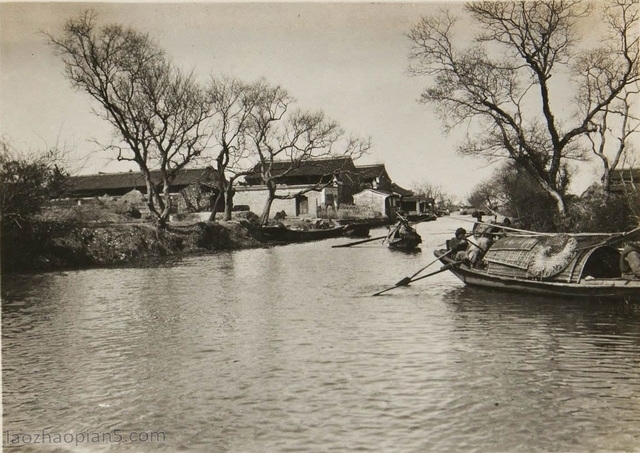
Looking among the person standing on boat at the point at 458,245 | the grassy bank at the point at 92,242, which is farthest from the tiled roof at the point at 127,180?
the person standing on boat at the point at 458,245

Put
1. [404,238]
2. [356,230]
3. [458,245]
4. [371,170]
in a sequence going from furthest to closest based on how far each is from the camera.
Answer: [371,170], [356,230], [404,238], [458,245]

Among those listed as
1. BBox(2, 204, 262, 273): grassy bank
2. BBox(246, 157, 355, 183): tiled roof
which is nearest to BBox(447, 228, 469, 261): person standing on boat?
BBox(2, 204, 262, 273): grassy bank

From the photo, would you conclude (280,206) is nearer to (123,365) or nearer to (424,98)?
(424,98)

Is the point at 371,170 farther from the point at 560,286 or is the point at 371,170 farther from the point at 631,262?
the point at 631,262

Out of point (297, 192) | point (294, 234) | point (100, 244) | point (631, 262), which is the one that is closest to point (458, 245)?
point (631, 262)

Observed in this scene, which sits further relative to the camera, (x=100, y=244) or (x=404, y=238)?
(x=404, y=238)

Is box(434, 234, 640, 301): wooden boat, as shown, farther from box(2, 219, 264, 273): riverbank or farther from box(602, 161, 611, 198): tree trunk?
box(2, 219, 264, 273): riverbank
